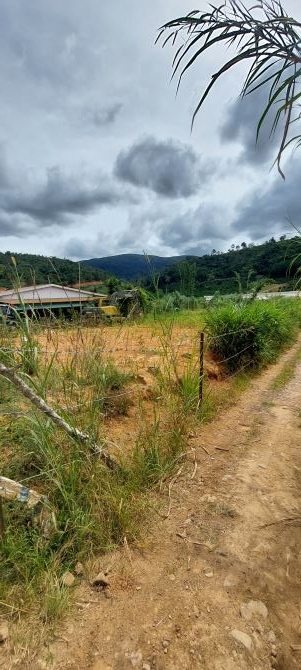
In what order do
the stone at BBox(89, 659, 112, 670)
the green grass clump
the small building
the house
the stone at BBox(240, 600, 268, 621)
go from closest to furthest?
the stone at BBox(89, 659, 112, 670) < the stone at BBox(240, 600, 268, 621) < the house < the small building < the green grass clump

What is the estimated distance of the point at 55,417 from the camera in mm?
2023

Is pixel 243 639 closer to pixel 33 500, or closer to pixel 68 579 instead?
pixel 68 579

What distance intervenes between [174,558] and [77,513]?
59 centimetres

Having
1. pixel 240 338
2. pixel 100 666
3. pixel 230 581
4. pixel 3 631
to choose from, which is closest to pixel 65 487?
pixel 3 631

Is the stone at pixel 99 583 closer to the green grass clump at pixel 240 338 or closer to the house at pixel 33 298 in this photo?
the house at pixel 33 298

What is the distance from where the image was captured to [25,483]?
2.24 m

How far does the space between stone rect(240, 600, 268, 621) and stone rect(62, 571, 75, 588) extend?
823 mm

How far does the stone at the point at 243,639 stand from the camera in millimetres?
1492

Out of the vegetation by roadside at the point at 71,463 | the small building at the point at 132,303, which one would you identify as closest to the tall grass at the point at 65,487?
the vegetation by roadside at the point at 71,463

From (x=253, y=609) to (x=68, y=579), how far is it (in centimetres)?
90

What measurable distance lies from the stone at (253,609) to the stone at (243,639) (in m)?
0.08

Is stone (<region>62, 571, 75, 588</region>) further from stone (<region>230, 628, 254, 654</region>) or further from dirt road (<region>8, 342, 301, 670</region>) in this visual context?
stone (<region>230, 628, 254, 654</region>)

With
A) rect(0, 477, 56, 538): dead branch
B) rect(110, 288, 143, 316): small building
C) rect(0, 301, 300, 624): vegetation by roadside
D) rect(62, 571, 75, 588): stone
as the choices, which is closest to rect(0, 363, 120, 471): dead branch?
rect(0, 301, 300, 624): vegetation by roadside

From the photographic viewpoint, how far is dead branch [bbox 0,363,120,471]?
5.85 ft
